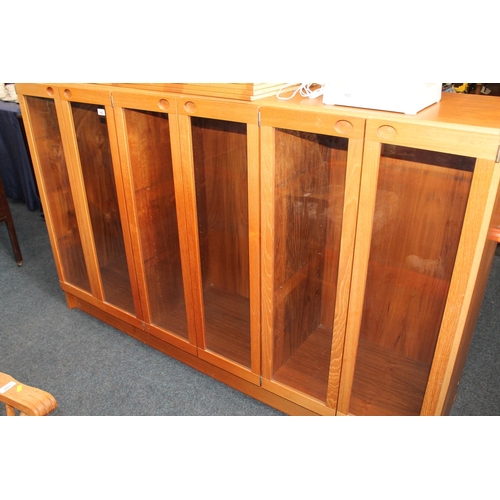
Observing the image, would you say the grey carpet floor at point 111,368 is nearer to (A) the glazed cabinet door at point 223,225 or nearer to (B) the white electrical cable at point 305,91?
(A) the glazed cabinet door at point 223,225

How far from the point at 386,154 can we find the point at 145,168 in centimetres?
96

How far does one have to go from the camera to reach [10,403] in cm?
88

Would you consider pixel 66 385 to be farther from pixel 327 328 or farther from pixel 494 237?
pixel 494 237

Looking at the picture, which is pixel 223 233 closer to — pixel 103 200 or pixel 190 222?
pixel 190 222

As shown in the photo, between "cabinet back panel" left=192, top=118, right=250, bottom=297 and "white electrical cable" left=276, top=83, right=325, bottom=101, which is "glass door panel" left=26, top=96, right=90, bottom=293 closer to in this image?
"cabinet back panel" left=192, top=118, right=250, bottom=297

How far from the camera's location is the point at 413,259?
151 cm

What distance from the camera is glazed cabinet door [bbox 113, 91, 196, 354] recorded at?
5.18 feet

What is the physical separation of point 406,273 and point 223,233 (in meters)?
0.70

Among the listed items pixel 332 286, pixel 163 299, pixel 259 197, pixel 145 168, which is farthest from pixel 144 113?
pixel 332 286

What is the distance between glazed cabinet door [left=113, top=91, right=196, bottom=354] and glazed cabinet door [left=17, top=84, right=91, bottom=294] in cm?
38

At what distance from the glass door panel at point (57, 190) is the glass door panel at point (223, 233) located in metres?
0.76

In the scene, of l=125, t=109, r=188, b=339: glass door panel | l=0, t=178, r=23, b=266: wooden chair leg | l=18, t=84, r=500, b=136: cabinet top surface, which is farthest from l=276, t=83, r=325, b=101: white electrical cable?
l=0, t=178, r=23, b=266: wooden chair leg

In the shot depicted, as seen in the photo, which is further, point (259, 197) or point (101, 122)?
point (101, 122)

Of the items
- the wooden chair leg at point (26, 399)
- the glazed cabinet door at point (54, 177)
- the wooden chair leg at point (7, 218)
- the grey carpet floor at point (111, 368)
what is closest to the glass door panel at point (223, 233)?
the grey carpet floor at point (111, 368)
